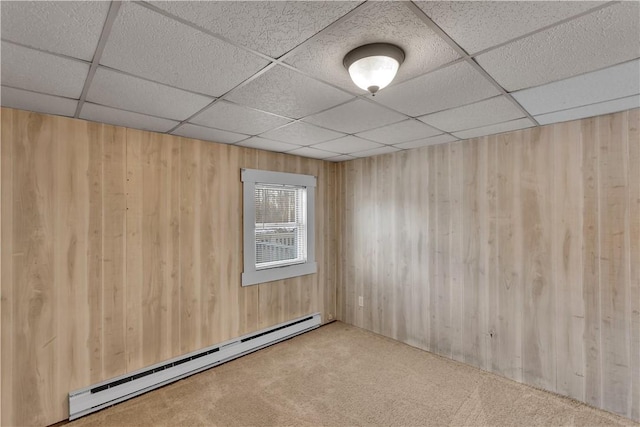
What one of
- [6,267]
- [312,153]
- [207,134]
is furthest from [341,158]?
[6,267]

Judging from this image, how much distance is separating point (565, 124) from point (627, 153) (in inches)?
19.0

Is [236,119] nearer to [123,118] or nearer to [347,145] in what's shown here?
[123,118]

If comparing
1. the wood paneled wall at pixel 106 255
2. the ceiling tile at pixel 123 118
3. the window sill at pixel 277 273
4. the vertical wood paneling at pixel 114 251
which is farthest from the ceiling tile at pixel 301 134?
the window sill at pixel 277 273

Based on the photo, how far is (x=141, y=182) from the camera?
280 centimetres

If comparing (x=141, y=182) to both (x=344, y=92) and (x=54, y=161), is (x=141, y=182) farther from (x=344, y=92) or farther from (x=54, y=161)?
(x=344, y=92)

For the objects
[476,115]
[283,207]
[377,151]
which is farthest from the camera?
[283,207]

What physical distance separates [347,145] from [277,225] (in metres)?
1.35

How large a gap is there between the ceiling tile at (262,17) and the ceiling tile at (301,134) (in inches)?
49.4

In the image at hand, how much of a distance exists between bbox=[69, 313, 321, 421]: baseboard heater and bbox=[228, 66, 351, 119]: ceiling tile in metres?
2.51

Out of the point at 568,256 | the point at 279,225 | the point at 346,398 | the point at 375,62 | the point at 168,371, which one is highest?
the point at 375,62

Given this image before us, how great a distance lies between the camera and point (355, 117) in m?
2.46

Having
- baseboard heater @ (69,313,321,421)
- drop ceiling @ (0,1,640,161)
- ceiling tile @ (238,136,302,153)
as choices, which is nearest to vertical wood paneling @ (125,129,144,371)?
baseboard heater @ (69,313,321,421)

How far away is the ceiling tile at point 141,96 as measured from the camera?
1770 mm

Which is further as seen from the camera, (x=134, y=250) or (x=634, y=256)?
(x=134, y=250)
